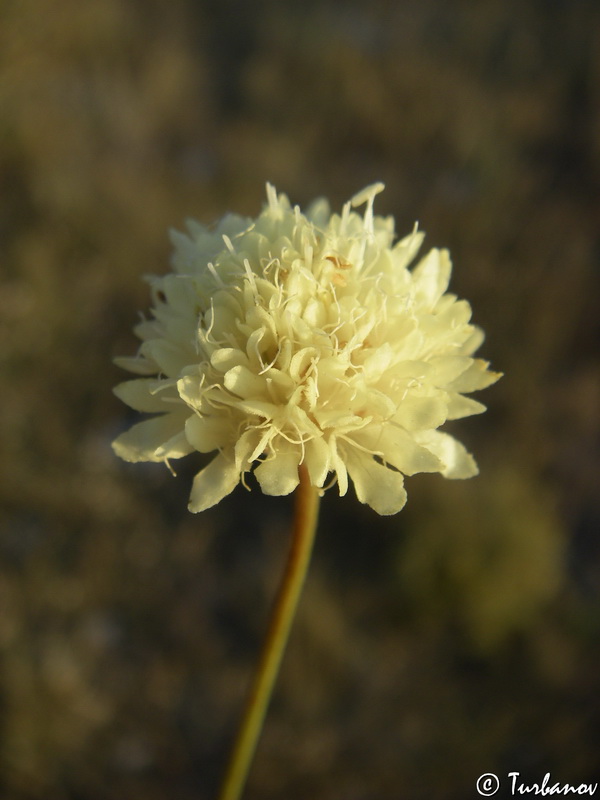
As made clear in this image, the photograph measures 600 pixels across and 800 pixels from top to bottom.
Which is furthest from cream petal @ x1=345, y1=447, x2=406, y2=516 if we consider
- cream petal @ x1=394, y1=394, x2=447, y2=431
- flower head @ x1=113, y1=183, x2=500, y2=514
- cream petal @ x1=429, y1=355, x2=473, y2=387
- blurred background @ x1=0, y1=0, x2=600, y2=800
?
blurred background @ x1=0, y1=0, x2=600, y2=800

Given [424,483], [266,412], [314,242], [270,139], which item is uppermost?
[270,139]

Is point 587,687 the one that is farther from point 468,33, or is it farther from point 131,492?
point 468,33

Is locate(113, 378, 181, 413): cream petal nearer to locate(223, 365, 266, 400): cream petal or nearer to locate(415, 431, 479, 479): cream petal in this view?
locate(223, 365, 266, 400): cream petal

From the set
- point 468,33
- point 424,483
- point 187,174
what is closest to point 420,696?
point 424,483

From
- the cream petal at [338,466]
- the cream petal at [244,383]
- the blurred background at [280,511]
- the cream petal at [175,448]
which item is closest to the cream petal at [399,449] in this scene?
the cream petal at [338,466]

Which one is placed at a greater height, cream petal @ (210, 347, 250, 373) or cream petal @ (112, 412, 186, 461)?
cream petal @ (210, 347, 250, 373)

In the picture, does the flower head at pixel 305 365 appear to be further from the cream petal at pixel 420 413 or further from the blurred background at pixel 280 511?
the blurred background at pixel 280 511
